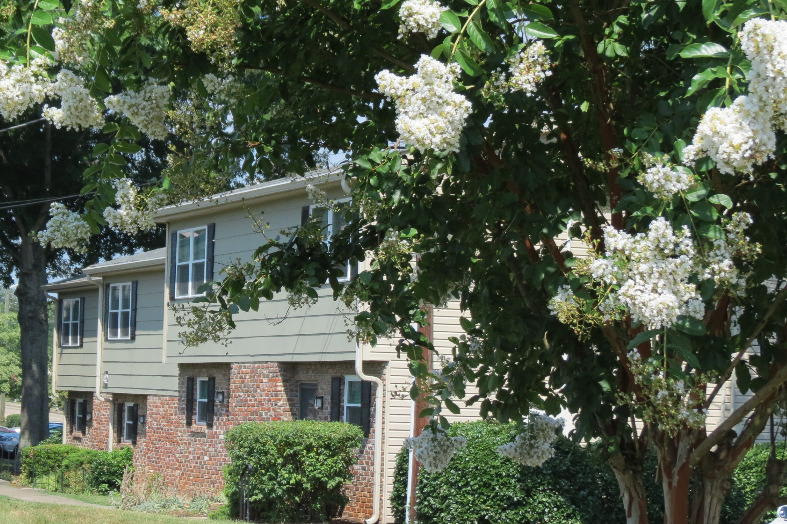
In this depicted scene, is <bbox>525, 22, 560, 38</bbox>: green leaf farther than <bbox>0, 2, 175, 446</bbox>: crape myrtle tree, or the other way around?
<bbox>0, 2, 175, 446</bbox>: crape myrtle tree

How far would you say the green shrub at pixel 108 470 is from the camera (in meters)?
21.2

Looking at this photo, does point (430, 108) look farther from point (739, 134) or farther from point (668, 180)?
point (739, 134)

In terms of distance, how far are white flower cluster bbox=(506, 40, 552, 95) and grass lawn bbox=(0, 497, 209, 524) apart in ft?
36.5

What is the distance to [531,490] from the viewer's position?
11781mm

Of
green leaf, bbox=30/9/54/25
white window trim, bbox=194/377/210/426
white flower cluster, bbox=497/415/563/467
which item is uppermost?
green leaf, bbox=30/9/54/25

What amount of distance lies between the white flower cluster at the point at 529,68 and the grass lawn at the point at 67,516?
36.5 ft

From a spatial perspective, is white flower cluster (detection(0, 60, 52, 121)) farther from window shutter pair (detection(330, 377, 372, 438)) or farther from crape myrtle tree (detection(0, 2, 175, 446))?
crape myrtle tree (detection(0, 2, 175, 446))

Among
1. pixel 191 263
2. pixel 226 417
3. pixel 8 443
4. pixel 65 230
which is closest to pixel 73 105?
pixel 65 230

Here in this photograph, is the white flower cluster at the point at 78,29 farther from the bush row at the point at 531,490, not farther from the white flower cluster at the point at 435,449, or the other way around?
the bush row at the point at 531,490

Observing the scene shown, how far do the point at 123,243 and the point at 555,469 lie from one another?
66.3ft

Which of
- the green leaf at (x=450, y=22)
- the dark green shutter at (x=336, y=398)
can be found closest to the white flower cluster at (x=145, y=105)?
the green leaf at (x=450, y=22)

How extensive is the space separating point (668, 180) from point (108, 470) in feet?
67.4

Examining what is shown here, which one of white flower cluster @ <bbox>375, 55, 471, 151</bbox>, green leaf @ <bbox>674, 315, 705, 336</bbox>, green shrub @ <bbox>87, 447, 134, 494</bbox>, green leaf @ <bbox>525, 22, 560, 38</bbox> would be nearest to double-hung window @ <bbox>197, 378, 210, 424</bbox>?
green shrub @ <bbox>87, 447, 134, 494</bbox>

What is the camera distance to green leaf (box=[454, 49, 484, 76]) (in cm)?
331
